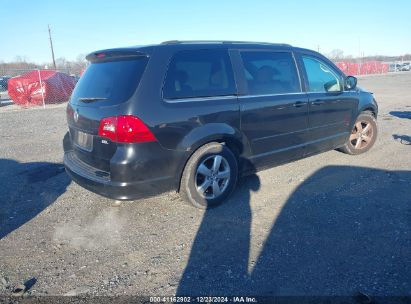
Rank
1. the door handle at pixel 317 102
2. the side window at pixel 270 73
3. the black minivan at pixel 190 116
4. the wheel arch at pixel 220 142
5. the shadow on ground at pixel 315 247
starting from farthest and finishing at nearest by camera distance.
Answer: the door handle at pixel 317 102 < the side window at pixel 270 73 < the wheel arch at pixel 220 142 < the black minivan at pixel 190 116 < the shadow on ground at pixel 315 247

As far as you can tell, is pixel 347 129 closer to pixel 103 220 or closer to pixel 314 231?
pixel 314 231

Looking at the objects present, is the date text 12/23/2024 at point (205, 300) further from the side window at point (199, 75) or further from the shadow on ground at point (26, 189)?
the shadow on ground at point (26, 189)

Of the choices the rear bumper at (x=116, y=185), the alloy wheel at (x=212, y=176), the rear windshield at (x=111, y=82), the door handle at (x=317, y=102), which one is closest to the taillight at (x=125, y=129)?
the rear windshield at (x=111, y=82)

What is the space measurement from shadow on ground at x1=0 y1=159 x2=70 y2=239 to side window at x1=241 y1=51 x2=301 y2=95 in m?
3.09

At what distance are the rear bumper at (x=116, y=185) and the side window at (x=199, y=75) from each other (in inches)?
36.6

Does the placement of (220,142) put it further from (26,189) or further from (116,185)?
(26,189)

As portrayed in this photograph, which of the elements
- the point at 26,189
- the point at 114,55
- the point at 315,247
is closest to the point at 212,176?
the point at 315,247

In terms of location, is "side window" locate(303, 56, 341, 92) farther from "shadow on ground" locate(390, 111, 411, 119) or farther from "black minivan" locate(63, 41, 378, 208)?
"shadow on ground" locate(390, 111, 411, 119)

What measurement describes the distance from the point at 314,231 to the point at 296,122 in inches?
70.4

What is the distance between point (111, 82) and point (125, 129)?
65 cm

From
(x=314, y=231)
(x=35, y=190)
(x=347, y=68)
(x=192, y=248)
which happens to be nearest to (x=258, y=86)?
(x=314, y=231)

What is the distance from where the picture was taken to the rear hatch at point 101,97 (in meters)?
3.24

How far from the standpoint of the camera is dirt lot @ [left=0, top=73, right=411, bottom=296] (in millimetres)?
2607

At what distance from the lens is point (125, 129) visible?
312 centimetres
